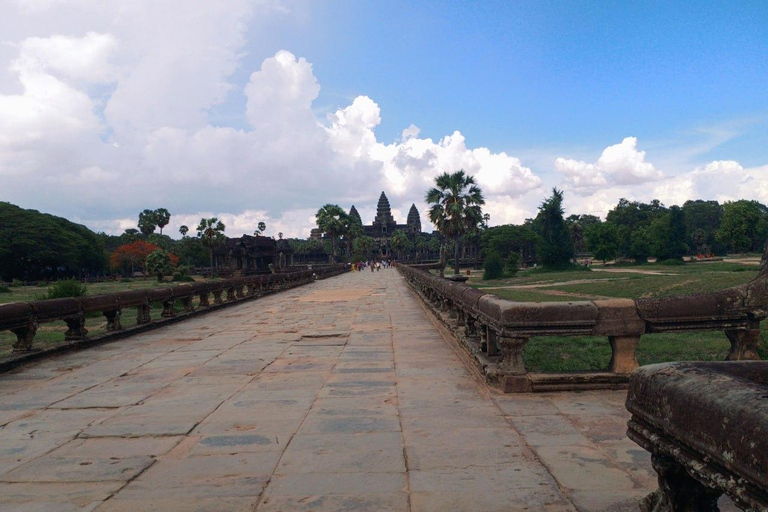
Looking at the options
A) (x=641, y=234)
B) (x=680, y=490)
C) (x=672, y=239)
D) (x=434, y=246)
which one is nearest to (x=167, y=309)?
(x=680, y=490)

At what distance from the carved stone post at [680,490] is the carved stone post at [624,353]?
3.53 m

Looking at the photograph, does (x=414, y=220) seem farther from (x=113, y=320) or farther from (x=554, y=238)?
(x=113, y=320)

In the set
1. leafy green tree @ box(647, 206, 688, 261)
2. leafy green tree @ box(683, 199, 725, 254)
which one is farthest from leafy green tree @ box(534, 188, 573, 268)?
leafy green tree @ box(683, 199, 725, 254)

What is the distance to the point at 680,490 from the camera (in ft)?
7.05

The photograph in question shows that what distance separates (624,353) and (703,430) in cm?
399

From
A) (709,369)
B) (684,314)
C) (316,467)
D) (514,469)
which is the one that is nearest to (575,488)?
(514,469)

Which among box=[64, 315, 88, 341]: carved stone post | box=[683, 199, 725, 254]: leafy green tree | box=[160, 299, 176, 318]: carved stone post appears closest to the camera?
box=[64, 315, 88, 341]: carved stone post

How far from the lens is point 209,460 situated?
3707mm

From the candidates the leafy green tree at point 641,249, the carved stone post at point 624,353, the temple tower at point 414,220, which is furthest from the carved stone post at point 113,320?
the temple tower at point 414,220

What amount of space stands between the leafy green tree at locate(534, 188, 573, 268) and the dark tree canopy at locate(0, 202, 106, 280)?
65.3m

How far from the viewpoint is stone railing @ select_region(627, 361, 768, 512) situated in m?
1.60

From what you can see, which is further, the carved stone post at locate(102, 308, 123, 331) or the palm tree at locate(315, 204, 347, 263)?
the palm tree at locate(315, 204, 347, 263)

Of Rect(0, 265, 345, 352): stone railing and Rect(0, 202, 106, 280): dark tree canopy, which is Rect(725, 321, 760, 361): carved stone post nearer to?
Rect(0, 265, 345, 352): stone railing

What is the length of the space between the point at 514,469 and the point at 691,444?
1.74 metres
